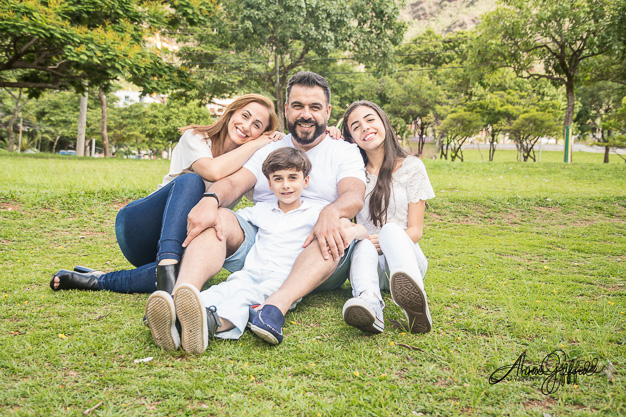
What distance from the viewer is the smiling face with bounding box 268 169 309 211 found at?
117 inches

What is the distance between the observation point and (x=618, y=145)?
20.5 meters

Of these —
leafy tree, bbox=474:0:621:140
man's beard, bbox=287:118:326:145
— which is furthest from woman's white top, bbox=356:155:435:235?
leafy tree, bbox=474:0:621:140

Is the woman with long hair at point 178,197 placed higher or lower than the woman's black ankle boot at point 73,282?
higher

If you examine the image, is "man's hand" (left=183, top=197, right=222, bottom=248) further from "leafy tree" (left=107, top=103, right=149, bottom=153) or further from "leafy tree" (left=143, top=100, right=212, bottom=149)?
"leafy tree" (left=107, top=103, right=149, bottom=153)

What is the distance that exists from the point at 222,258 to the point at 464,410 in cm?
158

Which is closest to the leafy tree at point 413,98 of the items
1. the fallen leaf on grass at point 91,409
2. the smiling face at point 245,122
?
the smiling face at point 245,122

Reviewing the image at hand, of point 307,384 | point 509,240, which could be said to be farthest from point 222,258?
point 509,240

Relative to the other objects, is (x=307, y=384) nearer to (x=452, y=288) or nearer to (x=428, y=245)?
(x=452, y=288)

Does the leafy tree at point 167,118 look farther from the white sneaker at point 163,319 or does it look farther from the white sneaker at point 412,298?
the white sneaker at point 412,298

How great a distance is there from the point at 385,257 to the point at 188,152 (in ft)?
5.47

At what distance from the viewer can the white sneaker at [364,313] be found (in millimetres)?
2293

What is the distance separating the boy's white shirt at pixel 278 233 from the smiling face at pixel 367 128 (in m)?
0.64

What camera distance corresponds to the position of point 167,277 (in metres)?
2.55

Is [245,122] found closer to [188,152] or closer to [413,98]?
[188,152]
